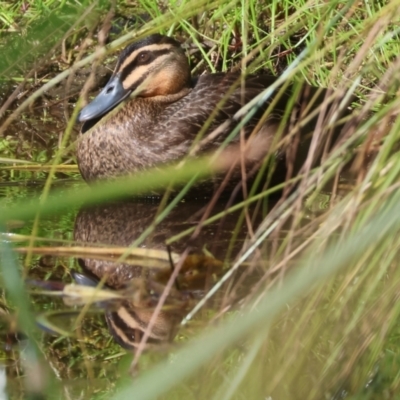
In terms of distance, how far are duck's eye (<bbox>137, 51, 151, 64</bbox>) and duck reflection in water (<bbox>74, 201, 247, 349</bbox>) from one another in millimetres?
689

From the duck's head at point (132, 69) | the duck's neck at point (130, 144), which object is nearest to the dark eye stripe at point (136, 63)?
the duck's head at point (132, 69)

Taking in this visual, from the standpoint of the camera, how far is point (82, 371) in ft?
9.20

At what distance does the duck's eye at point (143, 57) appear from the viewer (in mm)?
4754

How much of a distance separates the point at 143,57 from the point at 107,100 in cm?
26

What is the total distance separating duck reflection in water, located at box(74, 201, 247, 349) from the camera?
122 inches

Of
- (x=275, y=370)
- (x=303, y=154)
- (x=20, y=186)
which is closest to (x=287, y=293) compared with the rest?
(x=275, y=370)

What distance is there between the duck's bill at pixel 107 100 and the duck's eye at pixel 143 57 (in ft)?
0.47

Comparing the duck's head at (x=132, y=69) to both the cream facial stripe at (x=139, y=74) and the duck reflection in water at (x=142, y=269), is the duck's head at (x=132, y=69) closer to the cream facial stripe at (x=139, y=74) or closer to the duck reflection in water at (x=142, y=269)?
the cream facial stripe at (x=139, y=74)

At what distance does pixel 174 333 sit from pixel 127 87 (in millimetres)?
2142

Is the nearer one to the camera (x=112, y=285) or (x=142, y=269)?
(x=112, y=285)

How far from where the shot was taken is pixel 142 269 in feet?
11.7

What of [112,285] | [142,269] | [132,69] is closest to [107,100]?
[132,69]

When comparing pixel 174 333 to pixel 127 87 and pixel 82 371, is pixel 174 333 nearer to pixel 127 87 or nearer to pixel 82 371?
pixel 82 371

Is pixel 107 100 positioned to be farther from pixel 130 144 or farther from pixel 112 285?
pixel 112 285
